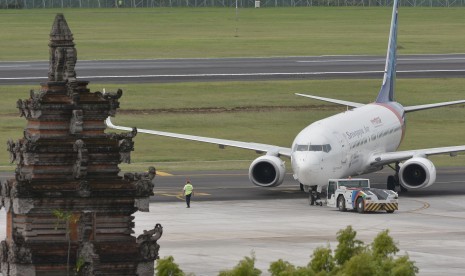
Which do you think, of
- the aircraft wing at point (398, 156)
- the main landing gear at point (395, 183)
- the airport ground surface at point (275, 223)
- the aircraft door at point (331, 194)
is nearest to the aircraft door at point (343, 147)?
the aircraft door at point (331, 194)

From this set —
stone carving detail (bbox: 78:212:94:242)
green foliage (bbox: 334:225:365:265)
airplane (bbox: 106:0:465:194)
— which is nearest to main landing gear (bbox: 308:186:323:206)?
airplane (bbox: 106:0:465:194)

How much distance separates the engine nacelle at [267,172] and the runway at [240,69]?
49010mm

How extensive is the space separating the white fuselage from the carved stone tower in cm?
4961

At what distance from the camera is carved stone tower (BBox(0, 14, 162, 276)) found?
103 feet

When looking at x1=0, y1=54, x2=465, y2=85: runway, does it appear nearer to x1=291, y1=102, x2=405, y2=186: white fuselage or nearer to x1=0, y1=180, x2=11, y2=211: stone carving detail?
x1=291, y1=102, x2=405, y2=186: white fuselage

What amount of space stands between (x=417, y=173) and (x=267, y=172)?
8.33m

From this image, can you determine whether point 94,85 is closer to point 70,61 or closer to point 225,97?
point 225,97

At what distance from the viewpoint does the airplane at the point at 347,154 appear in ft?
271

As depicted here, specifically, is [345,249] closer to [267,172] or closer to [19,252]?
[19,252]

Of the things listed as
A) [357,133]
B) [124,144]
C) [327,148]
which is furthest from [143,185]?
[357,133]

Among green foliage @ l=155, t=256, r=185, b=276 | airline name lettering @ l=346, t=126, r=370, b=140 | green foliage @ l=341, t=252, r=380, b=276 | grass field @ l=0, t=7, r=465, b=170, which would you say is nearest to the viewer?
green foliage @ l=155, t=256, r=185, b=276

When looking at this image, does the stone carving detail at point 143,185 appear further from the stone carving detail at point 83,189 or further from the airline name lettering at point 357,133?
the airline name lettering at point 357,133

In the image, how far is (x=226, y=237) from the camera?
70.1 metres

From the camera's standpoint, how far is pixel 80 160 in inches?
1241
